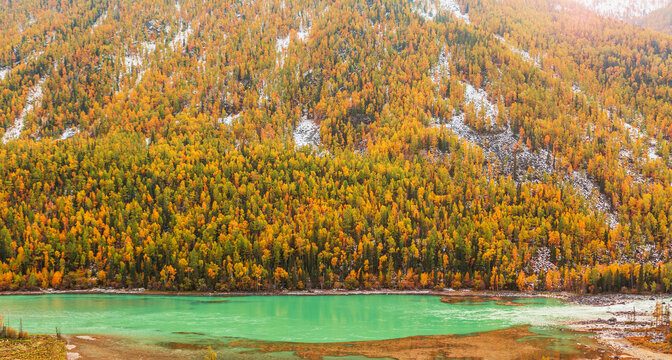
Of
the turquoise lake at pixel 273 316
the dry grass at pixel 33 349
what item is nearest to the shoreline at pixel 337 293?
the turquoise lake at pixel 273 316

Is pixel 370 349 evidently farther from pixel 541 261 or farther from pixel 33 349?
pixel 541 261

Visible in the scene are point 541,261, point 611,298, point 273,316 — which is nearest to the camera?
point 273,316

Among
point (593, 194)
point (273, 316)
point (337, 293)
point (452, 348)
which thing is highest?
point (593, 194)

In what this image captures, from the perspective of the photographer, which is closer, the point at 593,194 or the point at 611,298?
the point at 611,298

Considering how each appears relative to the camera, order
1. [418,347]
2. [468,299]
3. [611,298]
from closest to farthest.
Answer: [418,347] → [611,298] → [468,299]

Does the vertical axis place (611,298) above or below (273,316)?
below

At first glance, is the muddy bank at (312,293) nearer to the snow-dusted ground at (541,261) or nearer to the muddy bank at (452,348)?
the snow-dusted ground at (541,261)

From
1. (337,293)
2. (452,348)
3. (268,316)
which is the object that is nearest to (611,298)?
(337,293)

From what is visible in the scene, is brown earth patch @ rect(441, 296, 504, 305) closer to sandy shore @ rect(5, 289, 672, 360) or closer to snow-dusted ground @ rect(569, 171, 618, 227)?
sandy shore @ rect(5, 289, 672, 360)
